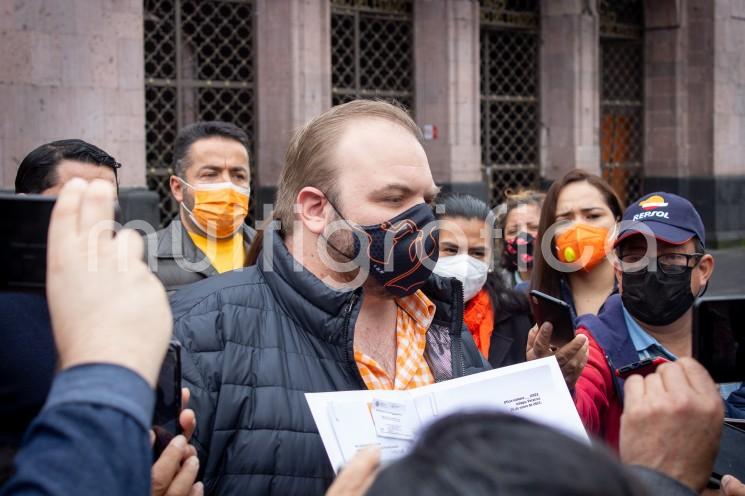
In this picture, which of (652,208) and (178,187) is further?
(178,187)

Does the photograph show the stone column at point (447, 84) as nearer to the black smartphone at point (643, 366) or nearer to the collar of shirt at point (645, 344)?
the collar of shirt at point (645, 344)

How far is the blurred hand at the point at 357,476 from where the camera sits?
141cm

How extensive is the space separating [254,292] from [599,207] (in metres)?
2.82

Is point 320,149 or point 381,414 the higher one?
point 320,149

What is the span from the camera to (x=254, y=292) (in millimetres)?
2438

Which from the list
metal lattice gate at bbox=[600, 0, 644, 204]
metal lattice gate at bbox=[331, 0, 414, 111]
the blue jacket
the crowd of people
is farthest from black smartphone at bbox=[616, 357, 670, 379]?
metal lattice gate at bbox=[600, 0, 644, 204]

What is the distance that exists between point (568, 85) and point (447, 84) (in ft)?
8.44

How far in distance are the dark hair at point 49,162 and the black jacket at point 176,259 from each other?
0.83 meters

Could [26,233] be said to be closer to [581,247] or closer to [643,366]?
[643,366]

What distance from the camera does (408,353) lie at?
254 cm

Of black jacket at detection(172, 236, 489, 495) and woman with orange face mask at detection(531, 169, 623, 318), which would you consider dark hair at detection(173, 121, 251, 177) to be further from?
black jacket at detection(172, 236, 489, 495)

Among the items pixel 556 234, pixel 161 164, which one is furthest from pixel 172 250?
pixel 161 164

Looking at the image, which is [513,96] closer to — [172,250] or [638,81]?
[638,81]

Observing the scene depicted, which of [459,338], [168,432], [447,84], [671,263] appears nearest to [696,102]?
[447,84]
